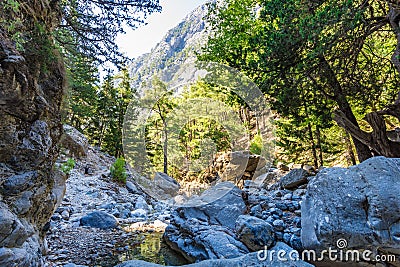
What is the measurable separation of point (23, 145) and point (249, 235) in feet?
10.4

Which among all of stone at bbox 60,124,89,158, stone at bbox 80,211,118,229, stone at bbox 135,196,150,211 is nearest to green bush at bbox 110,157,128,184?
stone at bbox 135,196,150,211

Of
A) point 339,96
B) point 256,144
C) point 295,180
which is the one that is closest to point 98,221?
point 256,144

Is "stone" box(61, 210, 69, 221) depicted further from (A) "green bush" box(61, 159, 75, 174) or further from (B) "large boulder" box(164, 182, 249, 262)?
(B) "large boulder" box(164, 182, 249, 262)

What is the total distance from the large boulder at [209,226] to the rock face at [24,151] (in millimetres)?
2139

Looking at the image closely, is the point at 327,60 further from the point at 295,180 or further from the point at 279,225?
the point at 279,225

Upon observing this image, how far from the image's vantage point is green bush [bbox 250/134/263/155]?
664cm

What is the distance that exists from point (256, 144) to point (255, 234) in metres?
3.46

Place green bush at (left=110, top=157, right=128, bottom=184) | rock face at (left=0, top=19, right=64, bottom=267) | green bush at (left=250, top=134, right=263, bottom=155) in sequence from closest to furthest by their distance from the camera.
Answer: rock face at (left=0, top=19, right=64, bottom=267), green bush at (left=250, top=134, right=263, bottom=155), green bush at (left=110, top=157, right=128, bottom=184)

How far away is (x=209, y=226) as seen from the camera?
14.4ft

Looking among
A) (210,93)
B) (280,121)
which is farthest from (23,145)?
(280,121)

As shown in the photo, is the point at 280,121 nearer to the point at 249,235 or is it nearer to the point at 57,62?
the point at 249,235

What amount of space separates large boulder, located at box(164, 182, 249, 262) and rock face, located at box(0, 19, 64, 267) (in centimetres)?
214

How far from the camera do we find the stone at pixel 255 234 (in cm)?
358

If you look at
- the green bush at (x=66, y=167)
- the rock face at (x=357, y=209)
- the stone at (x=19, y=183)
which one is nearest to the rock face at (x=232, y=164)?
the rock face at (x=357, y=209)
